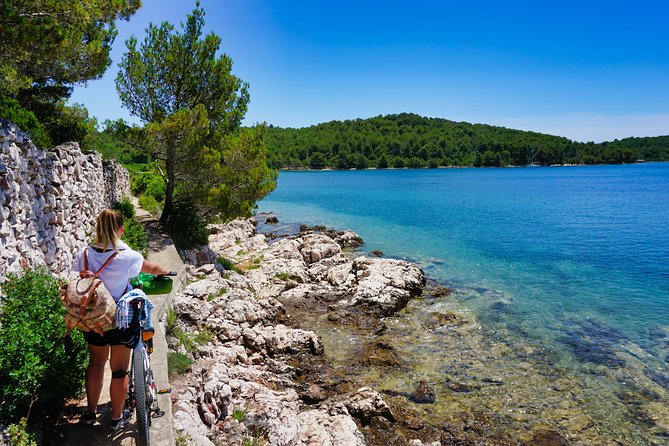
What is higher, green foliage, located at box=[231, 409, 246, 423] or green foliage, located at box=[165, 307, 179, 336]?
green foliage, located at box=[165, 307, 179, 336]

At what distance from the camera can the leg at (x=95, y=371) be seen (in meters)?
5.28

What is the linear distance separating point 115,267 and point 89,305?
54 centimetres

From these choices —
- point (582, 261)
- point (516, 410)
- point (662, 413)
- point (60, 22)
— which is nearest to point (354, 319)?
point (516, 410)

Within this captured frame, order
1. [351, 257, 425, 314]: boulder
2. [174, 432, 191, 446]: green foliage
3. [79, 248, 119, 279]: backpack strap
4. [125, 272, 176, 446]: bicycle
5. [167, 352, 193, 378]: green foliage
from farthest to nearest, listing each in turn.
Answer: [351, 257, 425, 314]: boulder, [167, 352, 193, 378]: green foliage, [174, 432, 191, 446]: green foliage, [125, 272, 176, 446]: bicycle, [79, 248, 119, 279]: backpack strap

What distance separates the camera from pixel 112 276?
5.20 metres

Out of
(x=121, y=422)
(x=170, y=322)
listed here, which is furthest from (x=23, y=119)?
(x=121, y=422)

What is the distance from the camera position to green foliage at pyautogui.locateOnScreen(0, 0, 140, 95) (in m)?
7.96

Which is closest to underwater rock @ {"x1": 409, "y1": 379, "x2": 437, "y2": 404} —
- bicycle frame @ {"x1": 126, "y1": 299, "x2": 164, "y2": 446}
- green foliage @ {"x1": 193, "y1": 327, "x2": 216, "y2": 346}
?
green foliage @ {"x1": 193, "y1": 327, "x2": 216, "y2": 346}

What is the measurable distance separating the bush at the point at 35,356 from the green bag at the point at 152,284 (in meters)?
1.45

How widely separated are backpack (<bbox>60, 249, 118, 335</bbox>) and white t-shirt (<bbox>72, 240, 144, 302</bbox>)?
17cm

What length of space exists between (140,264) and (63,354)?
1842 millimetres

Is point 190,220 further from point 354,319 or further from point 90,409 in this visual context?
point 90,409

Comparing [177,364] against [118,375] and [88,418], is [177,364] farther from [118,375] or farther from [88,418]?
[118,375]

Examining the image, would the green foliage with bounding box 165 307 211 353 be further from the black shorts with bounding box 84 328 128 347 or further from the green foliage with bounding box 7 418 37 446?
the green foliage with bounding box 7 418 37 446
